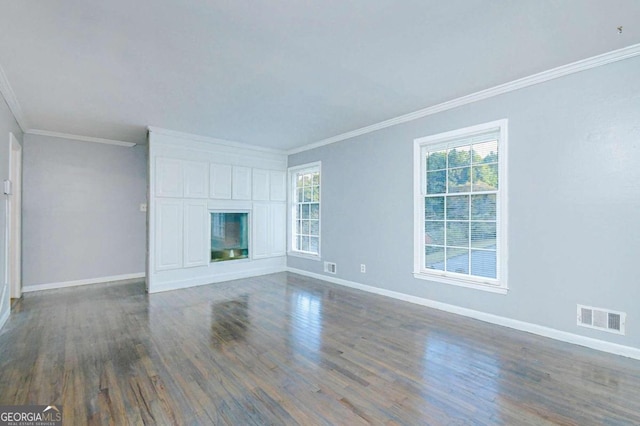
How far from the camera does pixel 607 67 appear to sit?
279cm

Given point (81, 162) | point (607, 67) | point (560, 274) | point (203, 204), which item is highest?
point (607, 67)

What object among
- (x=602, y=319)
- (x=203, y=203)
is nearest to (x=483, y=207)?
(x=602, y=319)

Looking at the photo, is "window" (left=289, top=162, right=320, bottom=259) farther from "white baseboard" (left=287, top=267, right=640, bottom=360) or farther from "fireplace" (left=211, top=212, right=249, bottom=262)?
"white baseboard" (left=287, top=267, right=640, bottom=360)

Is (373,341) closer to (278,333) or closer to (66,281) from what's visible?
(278,333)

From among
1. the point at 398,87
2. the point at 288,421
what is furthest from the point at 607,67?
the point at 288,421

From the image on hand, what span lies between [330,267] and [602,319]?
3757 millimetres

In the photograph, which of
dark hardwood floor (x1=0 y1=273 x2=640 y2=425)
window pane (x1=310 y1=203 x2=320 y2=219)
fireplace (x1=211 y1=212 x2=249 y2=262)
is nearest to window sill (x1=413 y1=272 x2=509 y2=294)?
dark hardwood floor (x1=0 y1=273 x2=640 y2=425)

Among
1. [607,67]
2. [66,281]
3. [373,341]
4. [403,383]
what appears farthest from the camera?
[66,281]

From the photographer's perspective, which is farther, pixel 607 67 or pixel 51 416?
pixel 607 67

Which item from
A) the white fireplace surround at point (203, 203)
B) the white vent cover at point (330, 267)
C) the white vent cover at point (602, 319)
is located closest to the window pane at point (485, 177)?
the white vent cover at point (602, 319)

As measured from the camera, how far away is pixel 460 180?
3.85 m

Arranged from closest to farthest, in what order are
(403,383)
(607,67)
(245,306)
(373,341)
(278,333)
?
1. (403,383)
2. (607,67)
3. (373,341)
4. (278,333)
5. (245,306)

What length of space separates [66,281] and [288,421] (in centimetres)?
551
